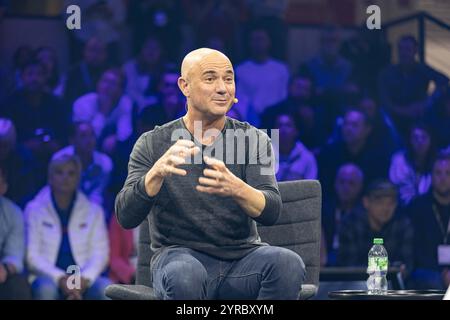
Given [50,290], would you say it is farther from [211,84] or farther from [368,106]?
[211,84]

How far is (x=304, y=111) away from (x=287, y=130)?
224mm

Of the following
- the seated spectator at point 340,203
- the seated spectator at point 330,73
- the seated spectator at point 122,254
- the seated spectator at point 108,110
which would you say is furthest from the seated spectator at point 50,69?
the seated spectator at point 340,203

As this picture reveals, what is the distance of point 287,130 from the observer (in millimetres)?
6129

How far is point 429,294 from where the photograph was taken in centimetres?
297

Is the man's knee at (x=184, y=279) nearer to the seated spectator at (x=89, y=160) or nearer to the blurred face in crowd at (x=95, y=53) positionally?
the seated spectator at (x=89, y=160)

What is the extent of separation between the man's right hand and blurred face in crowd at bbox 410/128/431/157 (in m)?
4.14

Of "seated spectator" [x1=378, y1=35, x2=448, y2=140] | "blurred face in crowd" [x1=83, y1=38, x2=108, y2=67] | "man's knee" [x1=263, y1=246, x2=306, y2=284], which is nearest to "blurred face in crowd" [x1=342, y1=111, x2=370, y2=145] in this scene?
"seated spectator" [x1=378, y1=35, x2=448, y2=140]

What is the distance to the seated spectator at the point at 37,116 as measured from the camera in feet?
19.5

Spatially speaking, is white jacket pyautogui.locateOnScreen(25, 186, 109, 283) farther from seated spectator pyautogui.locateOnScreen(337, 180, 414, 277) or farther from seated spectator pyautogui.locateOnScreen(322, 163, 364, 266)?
seated spectator pyautogui.locateOnScreen(337, 180, 414, 277)

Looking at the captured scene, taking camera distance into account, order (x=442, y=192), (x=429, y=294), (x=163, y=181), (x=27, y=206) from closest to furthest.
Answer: (x=163, y=181) < (x=429, y=294) < (x=27, y=206) < (x=442, y=192)

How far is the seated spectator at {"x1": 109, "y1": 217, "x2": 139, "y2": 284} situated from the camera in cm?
575

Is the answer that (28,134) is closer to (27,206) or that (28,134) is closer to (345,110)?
(27,206)
